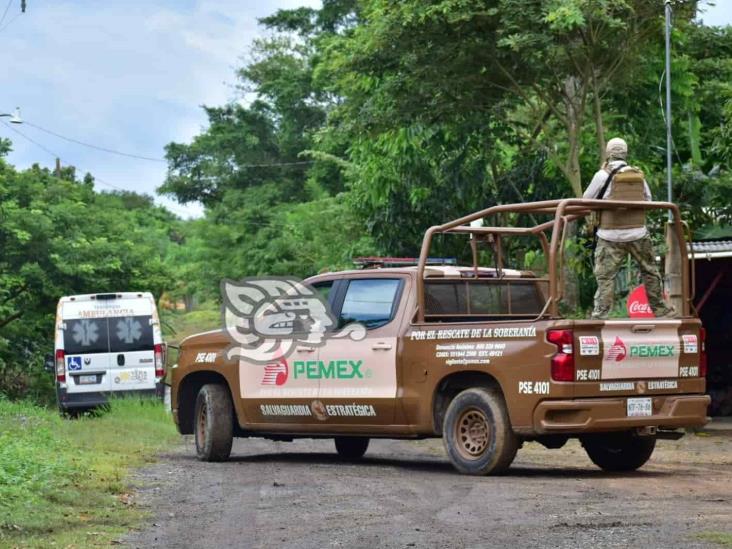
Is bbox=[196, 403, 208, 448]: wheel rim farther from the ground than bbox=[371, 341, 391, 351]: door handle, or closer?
closer

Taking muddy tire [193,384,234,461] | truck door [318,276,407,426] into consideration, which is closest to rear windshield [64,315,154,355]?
muddy tire [193,384,234,461]

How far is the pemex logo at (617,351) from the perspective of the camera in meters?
11.2

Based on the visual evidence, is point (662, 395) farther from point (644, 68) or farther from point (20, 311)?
point (20, 311)

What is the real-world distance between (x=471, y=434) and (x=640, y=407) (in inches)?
57.1

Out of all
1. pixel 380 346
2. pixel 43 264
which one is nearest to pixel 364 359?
pixel 380 346

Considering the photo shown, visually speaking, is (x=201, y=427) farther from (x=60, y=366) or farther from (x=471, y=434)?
(x=60, y=366)

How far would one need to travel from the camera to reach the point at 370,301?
12.9 metres

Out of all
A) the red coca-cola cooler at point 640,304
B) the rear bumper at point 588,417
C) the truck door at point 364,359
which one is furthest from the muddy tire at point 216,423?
the red coca-cola cooler at point 640,304

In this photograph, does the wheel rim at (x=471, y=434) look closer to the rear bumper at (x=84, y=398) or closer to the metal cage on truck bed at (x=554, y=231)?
the metal cage on truck bed at (x=554, y=231)

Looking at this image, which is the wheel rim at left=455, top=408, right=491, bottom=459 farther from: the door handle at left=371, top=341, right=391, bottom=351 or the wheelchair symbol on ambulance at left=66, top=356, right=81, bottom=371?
the wheelchair symbol on ambulance at left=66, top=356, right=81, bottom=371

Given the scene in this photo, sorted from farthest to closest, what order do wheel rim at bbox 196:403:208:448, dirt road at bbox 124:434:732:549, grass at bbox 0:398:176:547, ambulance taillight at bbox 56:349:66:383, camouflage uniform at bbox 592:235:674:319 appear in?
ambulance taillight at bbox 56:349:66:383 → wheel rim at bbox 196:403:208:448 → camouflage uniform at bbox 592:235:674:319 → grass at bbox 0:398:176:547 → dirt road at bbox 124:434:732:549

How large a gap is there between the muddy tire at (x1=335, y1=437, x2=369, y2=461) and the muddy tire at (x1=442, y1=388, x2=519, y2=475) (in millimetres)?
2859

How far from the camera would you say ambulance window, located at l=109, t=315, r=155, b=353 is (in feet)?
78.7

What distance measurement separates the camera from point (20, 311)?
35.1m
